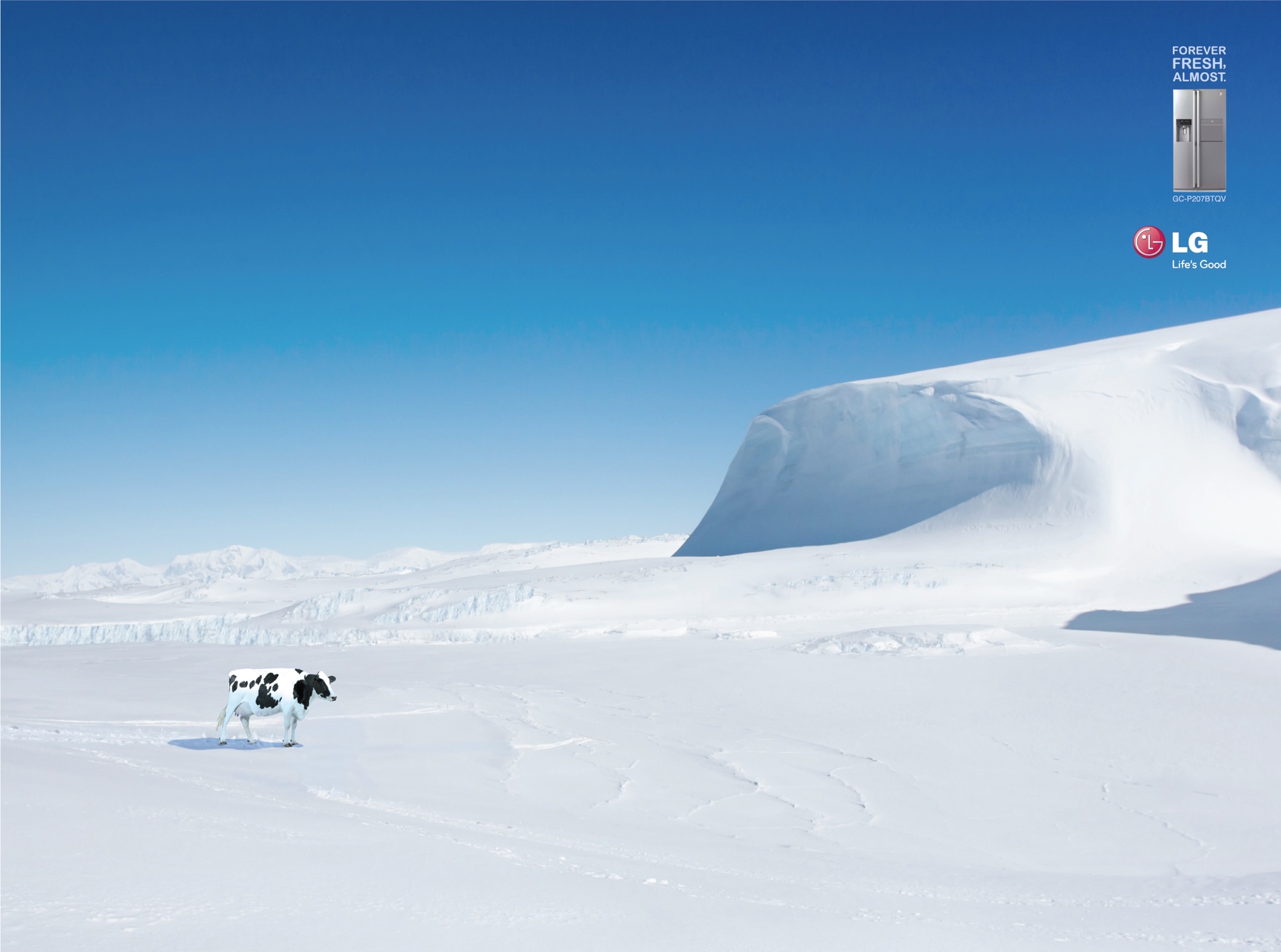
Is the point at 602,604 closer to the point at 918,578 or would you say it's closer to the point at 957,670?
the point at 918,578

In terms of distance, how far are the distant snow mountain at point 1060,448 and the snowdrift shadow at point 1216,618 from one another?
7.55 metres

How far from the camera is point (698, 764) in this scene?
861cm

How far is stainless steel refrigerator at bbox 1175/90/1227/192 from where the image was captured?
19188 millimetres

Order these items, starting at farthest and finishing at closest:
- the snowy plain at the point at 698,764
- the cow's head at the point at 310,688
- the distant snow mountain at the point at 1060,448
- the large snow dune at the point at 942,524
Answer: the distant snow mountain at the point at 1060,448, the large snow dune at the point at 942,524, the cow's head at the point at 310,688, the snowy plain at the point at 698,764

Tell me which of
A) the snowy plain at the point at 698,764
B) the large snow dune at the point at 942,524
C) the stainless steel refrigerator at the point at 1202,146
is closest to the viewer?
the snowy plain at the point at 698,764

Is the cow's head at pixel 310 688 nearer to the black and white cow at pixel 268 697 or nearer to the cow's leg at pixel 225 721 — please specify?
the black and white cow at pixel 268 697

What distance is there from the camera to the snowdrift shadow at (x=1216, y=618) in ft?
55.6

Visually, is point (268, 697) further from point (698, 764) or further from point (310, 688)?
point (698, 764)

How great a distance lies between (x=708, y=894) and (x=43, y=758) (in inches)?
173

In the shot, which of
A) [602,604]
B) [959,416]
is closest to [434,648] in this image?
[602,604]

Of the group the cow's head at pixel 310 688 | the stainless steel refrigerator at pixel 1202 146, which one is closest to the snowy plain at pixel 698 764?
the cow's head at pixel 310 688

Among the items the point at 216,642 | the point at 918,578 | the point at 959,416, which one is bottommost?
the point at 216,642

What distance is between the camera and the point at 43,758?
221 inches

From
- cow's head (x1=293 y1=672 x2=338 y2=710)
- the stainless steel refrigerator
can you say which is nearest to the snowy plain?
cow's head (x1=293 y1=672 x2=338 y2=710)
